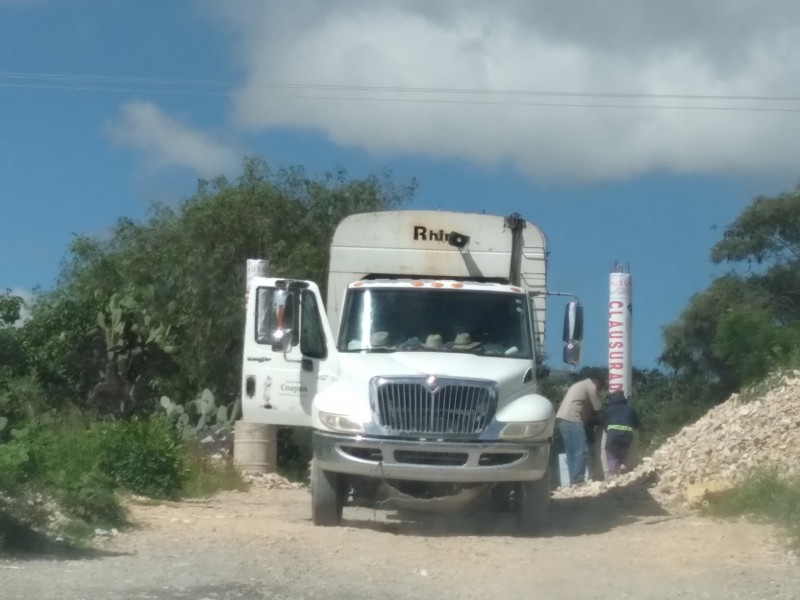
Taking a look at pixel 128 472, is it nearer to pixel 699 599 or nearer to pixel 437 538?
pixel 437 538

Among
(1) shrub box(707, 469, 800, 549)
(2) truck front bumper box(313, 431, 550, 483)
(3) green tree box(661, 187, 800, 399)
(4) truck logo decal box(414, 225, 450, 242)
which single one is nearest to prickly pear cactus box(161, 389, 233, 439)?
(4) truck logo decal box(414, 225, 450, 242)

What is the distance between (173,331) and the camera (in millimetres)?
28766

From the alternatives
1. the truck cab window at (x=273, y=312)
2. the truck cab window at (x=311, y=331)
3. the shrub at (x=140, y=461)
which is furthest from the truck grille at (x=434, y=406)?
the shrub at (x=140, y=461)

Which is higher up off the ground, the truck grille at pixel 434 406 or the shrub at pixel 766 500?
the truck grille at pixel 434 406

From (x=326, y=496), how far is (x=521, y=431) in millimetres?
2035

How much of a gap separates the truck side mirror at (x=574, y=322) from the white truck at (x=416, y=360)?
1 centimetres

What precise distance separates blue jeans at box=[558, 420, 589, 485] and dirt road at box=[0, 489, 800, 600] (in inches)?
157

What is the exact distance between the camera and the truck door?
523 inches

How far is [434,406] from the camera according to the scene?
1219cm

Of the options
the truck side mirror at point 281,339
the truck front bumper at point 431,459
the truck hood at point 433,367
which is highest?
the truck side mirror at point 281,339

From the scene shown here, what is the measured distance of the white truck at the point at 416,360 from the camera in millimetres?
12195

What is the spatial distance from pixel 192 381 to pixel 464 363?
59.3 feet

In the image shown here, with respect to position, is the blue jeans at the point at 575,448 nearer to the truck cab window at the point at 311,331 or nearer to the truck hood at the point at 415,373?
the truck hood at the point at 415,373

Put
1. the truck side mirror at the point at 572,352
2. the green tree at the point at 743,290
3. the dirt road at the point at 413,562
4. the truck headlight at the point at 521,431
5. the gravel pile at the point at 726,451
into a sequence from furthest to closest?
the green tree at the point at 743,290 < the gravel pile at the point at 726,451 < the truck side mirror at the point at 572,352 < the truck headlight at the point at 521,431 < the dirt road at the point at 413,562
